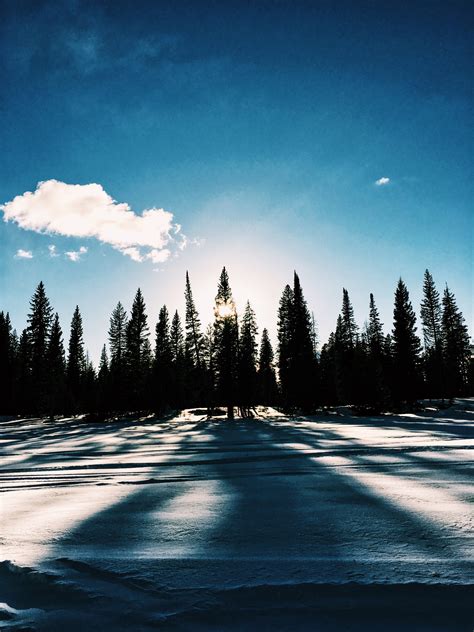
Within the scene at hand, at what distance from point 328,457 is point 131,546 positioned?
14.7ft

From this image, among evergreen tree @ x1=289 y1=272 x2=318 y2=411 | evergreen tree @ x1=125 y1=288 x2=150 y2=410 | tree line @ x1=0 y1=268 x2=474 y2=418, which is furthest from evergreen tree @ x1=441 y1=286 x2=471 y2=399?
evergreen tree @ x1=125 y1=288 x2=150 y2=410

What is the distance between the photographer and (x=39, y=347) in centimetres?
4872

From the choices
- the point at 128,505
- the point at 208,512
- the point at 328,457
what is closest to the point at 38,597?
the point at 208,512

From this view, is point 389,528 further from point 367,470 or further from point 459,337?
point 459,337

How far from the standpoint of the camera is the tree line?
37969 mm

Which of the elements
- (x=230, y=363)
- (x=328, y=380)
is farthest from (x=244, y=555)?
(x=328, y=380)

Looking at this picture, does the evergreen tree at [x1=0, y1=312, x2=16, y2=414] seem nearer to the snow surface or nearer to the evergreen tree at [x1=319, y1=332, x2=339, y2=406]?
the evergreen tree at [x1=319, y1=332, x2=339, y2=406]

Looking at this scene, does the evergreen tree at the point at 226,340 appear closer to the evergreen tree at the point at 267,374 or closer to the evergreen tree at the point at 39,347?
the evergreen tree at the point at 39,347

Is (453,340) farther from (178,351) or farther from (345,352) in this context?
(178,351)

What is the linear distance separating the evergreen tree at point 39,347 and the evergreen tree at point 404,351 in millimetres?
41778

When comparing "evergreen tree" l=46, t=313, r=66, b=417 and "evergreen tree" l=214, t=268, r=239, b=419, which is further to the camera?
"evergreen tree" l=46, t=313, r=66, b=417

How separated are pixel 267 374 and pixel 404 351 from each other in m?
36.4

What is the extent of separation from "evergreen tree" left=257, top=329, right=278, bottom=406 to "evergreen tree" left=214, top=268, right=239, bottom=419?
35938 mm

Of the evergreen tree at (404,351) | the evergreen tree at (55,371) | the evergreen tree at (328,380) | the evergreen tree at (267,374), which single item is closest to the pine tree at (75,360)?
the evergreen tree at (55,371)
